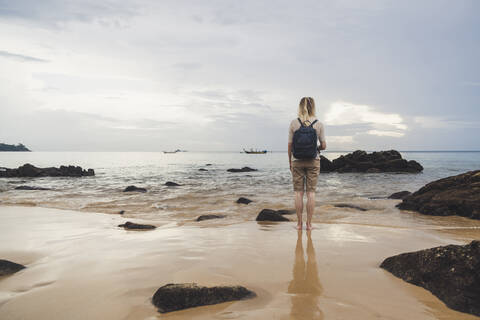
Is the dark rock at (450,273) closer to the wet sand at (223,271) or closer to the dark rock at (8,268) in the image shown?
the wet sand at (223,271)

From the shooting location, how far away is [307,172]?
5.39 metres

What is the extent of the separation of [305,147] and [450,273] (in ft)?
9.95

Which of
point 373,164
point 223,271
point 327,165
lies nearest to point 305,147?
point 223,271

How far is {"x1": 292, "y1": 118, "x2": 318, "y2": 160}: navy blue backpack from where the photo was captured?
5027 millimetres

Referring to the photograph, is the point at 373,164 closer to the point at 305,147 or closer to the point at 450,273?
the point at 305,147

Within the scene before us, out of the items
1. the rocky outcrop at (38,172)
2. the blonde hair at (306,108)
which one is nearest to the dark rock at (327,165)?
the rocky outcrop at (38,172)

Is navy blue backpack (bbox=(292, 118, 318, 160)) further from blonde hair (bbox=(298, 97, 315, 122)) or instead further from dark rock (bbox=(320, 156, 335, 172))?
dark rock (bbox=(320, 156, 335, 172))

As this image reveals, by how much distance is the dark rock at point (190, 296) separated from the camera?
2.18 meters

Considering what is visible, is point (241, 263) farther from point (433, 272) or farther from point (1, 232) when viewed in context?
point (1, 232)

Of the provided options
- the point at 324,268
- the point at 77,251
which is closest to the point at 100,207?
the point at 77,251

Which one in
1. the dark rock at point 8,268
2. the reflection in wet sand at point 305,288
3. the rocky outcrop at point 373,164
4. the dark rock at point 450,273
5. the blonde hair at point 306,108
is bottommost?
the dark rock at point 8,268

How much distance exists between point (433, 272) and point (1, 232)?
670 cm

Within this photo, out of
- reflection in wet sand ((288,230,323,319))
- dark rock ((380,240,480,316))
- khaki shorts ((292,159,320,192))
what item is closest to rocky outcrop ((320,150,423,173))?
khaki shorts ((292,159,320,192))

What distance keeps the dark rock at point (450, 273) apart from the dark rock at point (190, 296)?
5.17 feet
